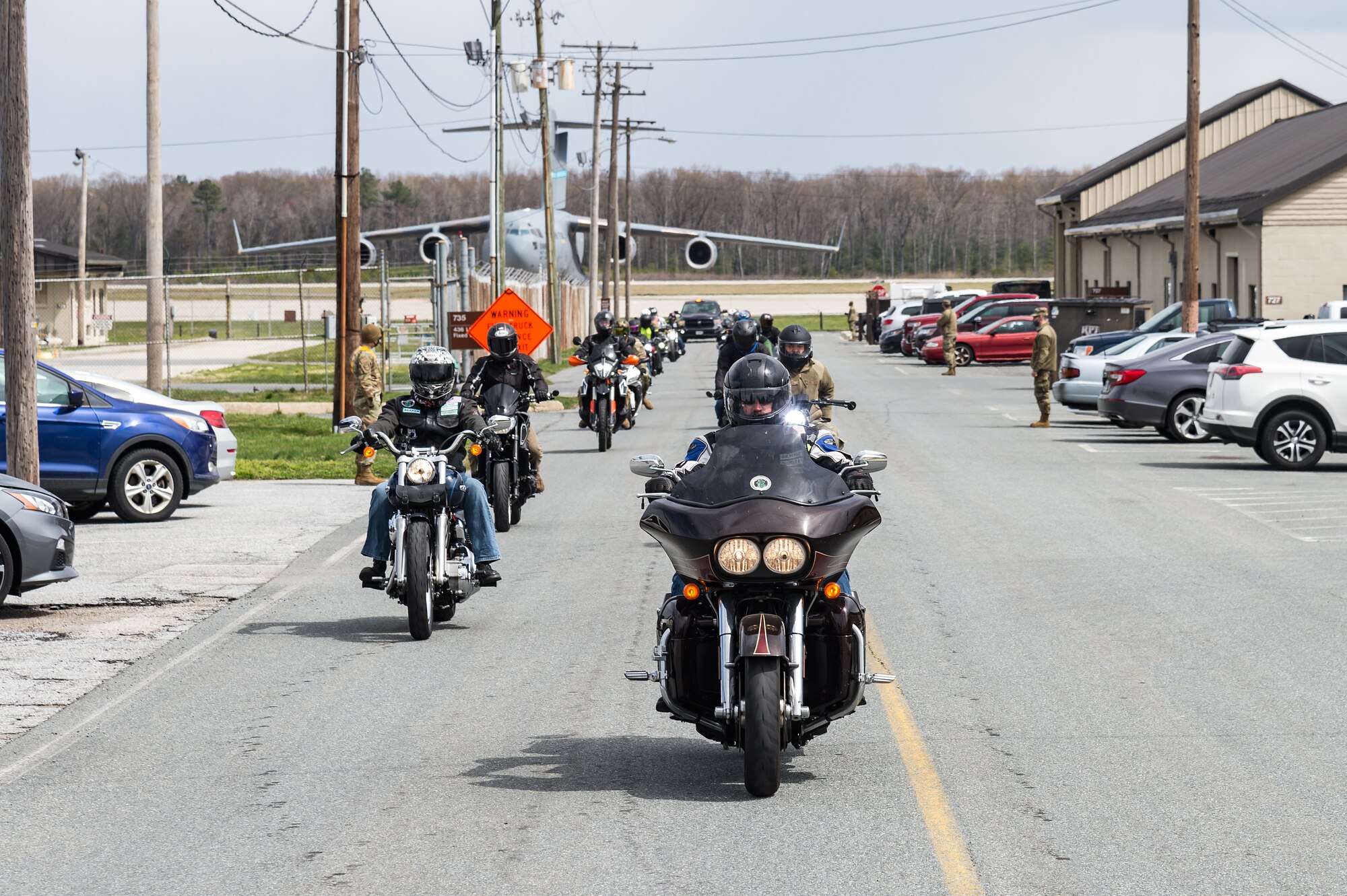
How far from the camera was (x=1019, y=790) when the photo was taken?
655 cm

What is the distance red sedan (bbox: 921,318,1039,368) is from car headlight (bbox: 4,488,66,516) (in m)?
41.5

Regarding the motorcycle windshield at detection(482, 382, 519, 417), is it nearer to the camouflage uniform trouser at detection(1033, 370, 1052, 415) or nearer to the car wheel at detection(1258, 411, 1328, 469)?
the car wheel at detection(1258, 411, 1328, 469)

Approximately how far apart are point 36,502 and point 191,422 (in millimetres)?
5498

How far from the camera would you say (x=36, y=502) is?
38.2ft

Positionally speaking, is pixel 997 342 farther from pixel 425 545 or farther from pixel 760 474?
pixel 760 474

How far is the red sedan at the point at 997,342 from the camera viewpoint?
51.6 meters

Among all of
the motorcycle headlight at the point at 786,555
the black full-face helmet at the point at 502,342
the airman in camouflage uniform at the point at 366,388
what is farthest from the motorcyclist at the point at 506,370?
the motorcycle headlight at the point at 786,555

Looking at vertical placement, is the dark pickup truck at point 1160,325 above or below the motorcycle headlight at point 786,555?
above

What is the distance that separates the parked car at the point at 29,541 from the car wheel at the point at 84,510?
222 inches

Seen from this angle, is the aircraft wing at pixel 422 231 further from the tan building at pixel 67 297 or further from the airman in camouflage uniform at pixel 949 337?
the airman in camouflage uniform at pixel 949 337

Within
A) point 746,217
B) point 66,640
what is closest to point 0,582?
point 66,640

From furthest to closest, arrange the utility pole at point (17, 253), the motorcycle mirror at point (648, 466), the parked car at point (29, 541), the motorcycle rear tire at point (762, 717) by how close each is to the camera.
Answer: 1. the utility pole at point (17, 253)
2. the parked car at point (29, 541)
3. the motorcycle mirror at point (648, 466)
4. the motorcycle rear tire at point (762, 717)

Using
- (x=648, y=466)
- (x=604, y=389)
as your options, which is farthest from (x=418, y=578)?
(x=604, y=389)

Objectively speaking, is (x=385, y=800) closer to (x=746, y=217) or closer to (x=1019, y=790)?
(x=1019, y=790)
